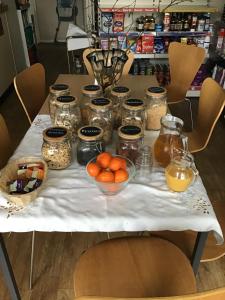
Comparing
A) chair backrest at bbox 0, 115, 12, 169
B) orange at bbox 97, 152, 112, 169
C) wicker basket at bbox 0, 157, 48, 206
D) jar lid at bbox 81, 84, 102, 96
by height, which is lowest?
chair backrest at bbox 0, 115, 12, 169

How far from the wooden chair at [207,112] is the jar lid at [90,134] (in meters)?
0.74

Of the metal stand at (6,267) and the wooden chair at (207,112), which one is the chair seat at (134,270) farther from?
the wooden chair at (207,112)

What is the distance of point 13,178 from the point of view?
85cm

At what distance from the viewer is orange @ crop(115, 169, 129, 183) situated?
78cm

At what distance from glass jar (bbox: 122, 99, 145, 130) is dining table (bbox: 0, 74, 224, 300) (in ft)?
0.74

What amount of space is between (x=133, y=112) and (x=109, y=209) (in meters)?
0.41

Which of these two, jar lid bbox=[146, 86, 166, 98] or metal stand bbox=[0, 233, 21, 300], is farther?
jar lid bbox=[146, 86, 166, 98]

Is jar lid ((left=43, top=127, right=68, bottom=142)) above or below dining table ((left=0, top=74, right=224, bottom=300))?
above

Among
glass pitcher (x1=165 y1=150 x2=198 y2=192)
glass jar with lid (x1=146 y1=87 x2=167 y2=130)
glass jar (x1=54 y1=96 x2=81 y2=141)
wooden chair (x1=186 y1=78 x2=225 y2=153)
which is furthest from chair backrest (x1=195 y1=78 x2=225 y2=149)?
glass jar (x1=54 y1=96 x2=81 y2=141)

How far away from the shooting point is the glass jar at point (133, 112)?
1.01 metres

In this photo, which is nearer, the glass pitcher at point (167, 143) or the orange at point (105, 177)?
the orange at point (105, 177)

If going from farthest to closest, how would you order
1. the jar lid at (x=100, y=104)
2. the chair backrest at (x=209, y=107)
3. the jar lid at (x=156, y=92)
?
the chair backrest at (x=209, y=107)
the jar lid at (x=156, y=92)
the jar lid at (x=100, y=104)

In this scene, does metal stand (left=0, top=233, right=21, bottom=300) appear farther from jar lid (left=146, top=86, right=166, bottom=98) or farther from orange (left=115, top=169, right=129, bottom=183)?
jar lid (left=146, top=86, right=166, bottom=98)

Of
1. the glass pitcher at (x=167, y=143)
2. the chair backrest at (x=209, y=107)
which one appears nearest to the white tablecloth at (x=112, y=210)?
the glass pitcher at (x=167, y=143)
